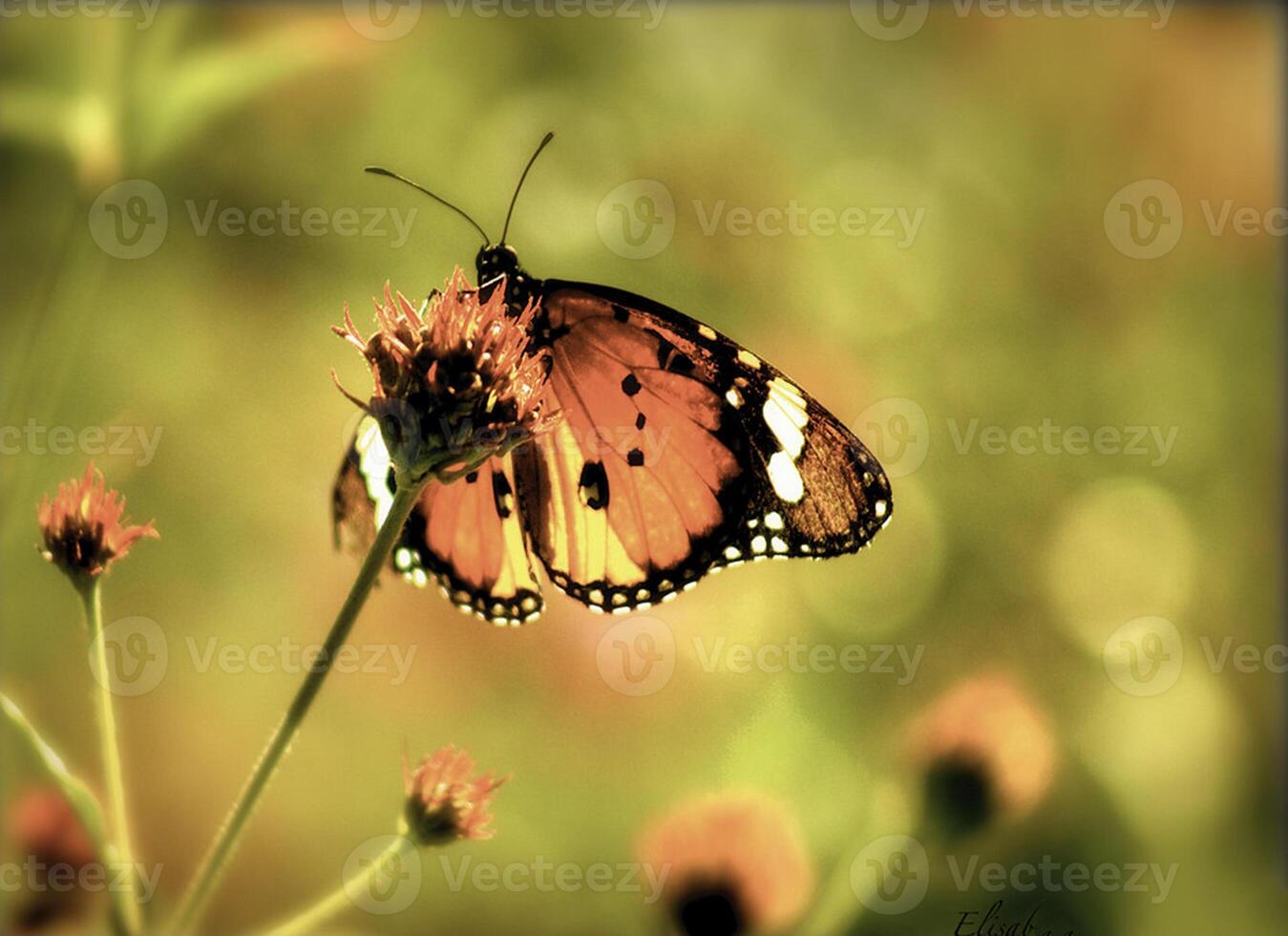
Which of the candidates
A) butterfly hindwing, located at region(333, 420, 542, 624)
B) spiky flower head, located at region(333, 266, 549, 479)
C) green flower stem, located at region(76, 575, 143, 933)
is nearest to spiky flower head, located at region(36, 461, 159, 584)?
green flower stem, located at region(76, 575, 143, 933)

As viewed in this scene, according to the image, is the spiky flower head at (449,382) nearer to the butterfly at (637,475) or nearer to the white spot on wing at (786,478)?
the butterfly at (637,475)

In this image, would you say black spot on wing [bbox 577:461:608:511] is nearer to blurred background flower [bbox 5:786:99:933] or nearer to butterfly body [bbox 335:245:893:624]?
butterfly body [bbox 335:245:893:624]

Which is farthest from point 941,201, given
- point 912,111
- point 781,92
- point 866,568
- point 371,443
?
point 371,443

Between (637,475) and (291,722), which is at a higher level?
(637,475)

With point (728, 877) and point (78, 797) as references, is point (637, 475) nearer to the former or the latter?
point (728, 877)

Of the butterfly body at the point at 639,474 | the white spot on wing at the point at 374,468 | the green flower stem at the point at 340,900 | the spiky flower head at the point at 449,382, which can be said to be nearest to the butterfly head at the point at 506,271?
the butterfly body at the point at 639,474

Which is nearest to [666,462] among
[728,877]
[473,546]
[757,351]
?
[473,546]
